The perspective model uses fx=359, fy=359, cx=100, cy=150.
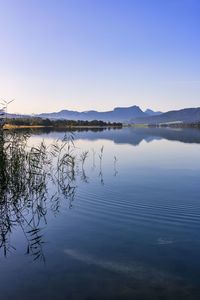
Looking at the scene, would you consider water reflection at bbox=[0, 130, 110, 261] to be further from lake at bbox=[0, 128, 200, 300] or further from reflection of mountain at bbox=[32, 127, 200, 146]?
reflection of mountain at bbox=[32, 127, 200, 146]

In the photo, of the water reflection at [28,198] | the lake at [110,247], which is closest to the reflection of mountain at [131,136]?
the water reflection at [28,198]

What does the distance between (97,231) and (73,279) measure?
3.21 m

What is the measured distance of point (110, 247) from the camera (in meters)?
9.38

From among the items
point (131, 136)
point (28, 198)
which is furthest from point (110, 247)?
point (131, 136)

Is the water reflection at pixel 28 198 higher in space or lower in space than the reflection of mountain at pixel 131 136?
lower

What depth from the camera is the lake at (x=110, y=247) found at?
7.08 meters

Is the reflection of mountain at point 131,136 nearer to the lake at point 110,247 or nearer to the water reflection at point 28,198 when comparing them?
the water reflection at point 28,198

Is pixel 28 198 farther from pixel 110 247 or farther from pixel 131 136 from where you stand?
pixel 131 136

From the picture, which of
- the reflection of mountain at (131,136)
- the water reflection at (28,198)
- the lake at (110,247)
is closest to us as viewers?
the lake at (110,247)

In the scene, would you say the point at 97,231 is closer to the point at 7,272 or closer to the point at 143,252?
the point at 143,252

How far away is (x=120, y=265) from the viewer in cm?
821

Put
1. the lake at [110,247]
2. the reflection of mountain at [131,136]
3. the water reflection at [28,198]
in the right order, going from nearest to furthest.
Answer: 1. the lake at [110,247]
2. the water reflection at [28,198]
3. the reflection of mountain at [131,136]

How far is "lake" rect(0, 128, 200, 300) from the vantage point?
279 inches

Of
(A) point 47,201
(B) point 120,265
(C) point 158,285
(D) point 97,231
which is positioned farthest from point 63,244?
(A) point 47,201
